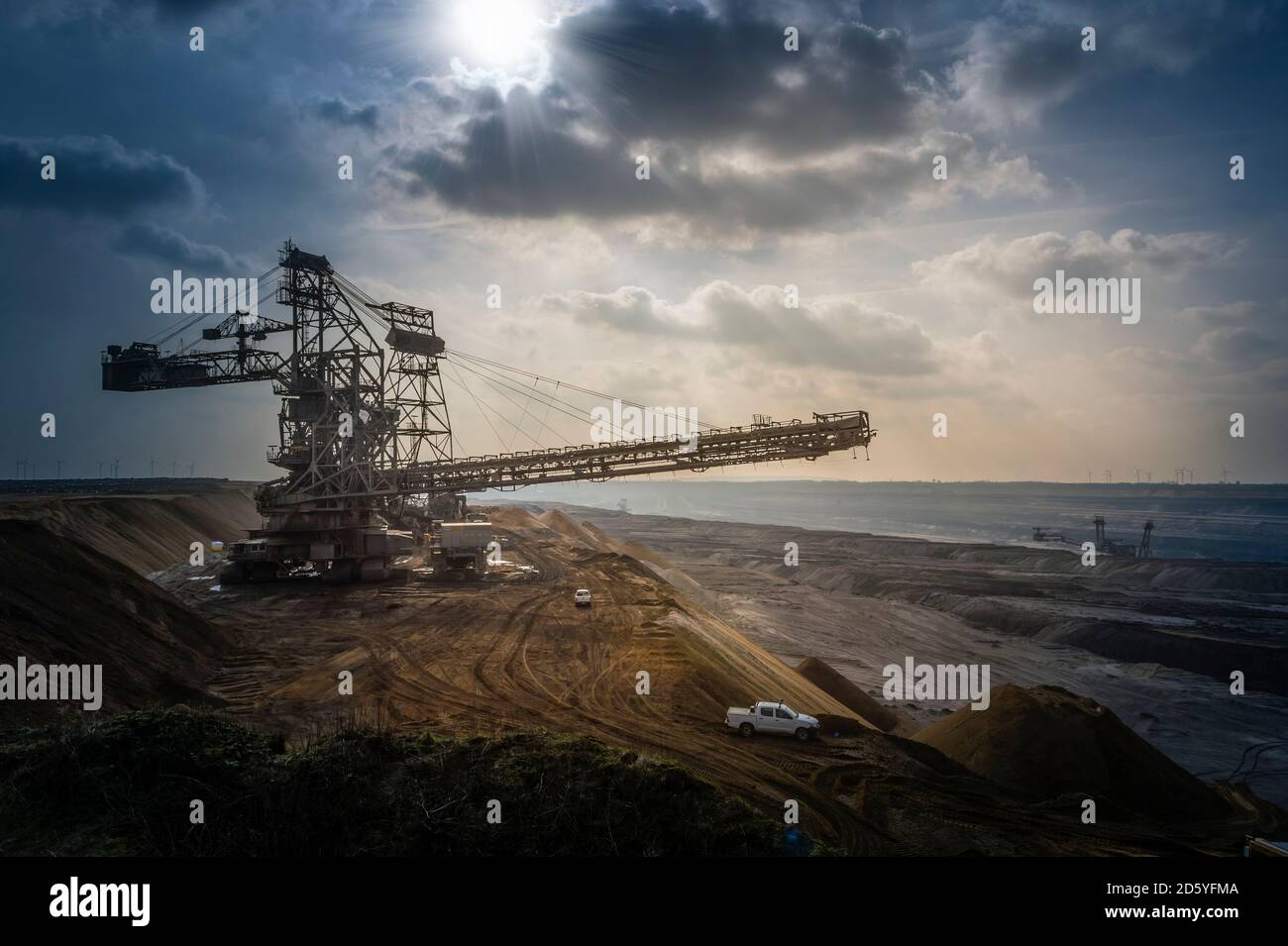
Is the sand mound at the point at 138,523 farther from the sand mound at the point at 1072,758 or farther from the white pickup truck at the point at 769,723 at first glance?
the sand mound at the point at 1072,758

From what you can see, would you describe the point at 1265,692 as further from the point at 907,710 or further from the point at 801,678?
the point at 801,678

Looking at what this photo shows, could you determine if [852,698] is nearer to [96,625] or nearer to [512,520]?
[96,625]

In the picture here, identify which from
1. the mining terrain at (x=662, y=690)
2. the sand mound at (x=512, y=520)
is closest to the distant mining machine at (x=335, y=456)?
the mining terrain at (x=662, y=690)

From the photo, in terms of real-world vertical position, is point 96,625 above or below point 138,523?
below

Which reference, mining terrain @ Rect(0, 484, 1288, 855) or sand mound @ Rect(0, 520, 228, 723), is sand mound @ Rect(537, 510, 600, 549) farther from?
sand mound @ Rect(0, 520, 228, 723)

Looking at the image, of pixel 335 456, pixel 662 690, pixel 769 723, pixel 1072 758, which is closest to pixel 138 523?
pixel 335 456
